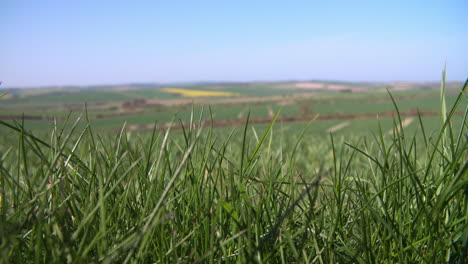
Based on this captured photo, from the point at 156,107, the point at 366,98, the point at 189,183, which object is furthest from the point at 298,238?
the point at 366,98

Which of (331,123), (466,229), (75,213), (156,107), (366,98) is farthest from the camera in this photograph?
(366,98)

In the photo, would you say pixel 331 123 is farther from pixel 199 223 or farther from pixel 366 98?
pixel 199 223

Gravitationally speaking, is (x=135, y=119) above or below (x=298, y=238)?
below

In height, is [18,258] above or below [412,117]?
above

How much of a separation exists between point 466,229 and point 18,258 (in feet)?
1.93

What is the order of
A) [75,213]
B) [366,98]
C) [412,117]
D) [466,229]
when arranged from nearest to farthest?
[466,229], [75,213], [412,117], [366,98]

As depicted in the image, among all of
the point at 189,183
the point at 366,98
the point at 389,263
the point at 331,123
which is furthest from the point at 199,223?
the point at 366,98

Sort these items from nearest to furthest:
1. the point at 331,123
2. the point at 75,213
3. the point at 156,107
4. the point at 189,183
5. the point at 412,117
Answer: the point at 75,213 < the point at 189,183 < the point at 331,123 < the point at 412,117 < the point at 156,107

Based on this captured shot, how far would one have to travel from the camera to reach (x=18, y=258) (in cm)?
46

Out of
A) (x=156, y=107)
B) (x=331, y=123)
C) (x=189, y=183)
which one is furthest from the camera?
(x=156, y=107)

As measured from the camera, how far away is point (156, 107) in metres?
54.3

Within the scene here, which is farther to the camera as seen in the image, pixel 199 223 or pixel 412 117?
pixel 412 117

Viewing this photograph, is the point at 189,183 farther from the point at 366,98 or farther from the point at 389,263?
the point at 366,98

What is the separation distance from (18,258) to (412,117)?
4845cm
